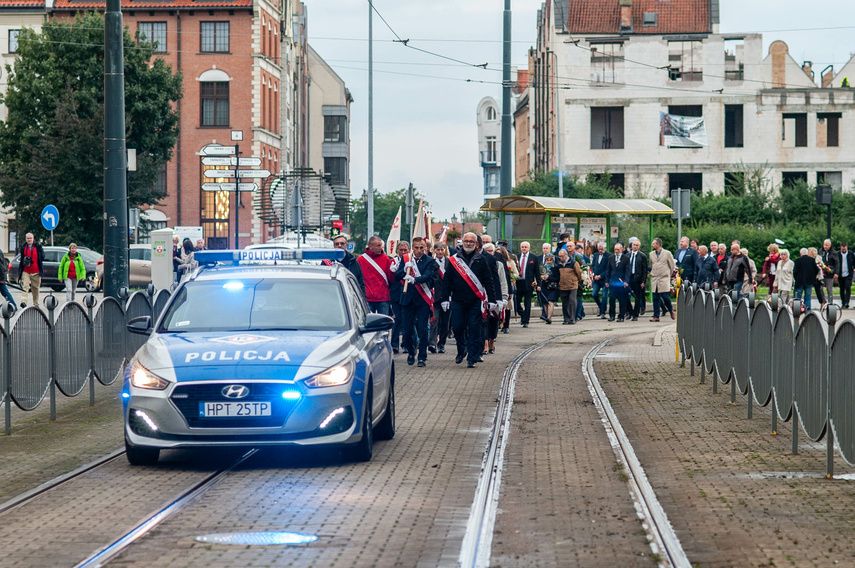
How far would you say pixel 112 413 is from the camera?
487 inches

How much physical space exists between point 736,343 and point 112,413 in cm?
617

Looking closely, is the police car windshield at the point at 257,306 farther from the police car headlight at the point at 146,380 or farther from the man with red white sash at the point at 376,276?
the man with red white sash at the point at 376,276

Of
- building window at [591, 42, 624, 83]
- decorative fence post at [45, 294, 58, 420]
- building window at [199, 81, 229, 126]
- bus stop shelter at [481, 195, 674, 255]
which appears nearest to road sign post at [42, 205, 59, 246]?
bus stop shelter at [481, 195, 674, 255]

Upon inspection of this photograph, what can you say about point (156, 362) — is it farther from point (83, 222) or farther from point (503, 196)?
point (83, 222)

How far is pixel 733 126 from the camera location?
65.0 m

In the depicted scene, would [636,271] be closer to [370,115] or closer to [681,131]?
[370,115]

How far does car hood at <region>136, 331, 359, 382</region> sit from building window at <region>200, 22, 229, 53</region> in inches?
2557

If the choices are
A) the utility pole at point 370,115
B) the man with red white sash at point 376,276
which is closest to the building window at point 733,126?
the utility pole at point 370,115

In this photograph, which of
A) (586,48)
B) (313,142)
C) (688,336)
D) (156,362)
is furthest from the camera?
(313,142)

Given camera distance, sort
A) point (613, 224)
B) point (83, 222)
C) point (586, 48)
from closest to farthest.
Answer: point (613, 224)
point (83, 222)
point (586, 48)

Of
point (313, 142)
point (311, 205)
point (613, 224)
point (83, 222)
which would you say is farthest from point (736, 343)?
point (313, 142)

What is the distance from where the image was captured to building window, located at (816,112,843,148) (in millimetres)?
65188

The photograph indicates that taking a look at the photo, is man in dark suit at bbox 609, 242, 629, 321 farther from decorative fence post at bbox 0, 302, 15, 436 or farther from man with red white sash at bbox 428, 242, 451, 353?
decorative fence post at bbox 0, 302, 15, 436

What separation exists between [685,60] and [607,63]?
3.93 meters
